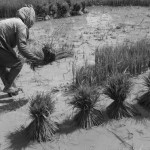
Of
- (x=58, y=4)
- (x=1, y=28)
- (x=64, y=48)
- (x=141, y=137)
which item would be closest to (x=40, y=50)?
(x=64, y=48)

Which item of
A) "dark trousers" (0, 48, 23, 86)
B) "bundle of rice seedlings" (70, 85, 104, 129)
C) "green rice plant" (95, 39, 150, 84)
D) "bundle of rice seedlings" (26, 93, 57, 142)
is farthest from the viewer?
"green rice plant" (95, 39, 150, 84)

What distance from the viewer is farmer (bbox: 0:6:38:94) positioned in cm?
433

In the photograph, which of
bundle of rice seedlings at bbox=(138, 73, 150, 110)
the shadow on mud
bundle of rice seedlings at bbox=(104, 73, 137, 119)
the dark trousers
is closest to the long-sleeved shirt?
the dark trousers

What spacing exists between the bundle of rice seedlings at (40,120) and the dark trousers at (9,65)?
952 millimetres

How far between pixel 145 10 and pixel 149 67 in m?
4.86

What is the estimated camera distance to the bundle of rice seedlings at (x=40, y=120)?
3.78 metres

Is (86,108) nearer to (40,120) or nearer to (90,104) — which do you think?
(90,104)

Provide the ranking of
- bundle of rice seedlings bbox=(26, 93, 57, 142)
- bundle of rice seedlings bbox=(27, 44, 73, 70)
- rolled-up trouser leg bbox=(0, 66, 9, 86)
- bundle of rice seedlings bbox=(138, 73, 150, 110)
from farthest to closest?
bundle of rice seedlings bbox=(27, 44, 73, 70)
rolled-up trouser leg bbox=(0, 66, 9, 86)
bundle of rice seedlings bbox=(138, 73, 150, 110)
bundle of rice seedlings bbox=(26, 93, 57, 142)

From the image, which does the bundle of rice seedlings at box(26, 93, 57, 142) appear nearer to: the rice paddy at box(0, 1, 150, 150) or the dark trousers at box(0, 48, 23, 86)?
the rice paddy at box(0, 1, 150, 150)

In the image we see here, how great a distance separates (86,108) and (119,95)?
486mm

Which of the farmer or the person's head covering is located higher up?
the person's head covering

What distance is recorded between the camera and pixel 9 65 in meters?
4.66

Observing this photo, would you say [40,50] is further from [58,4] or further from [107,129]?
[58,4]

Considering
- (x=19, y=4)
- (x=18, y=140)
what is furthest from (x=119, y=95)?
(x=19, y=4)
